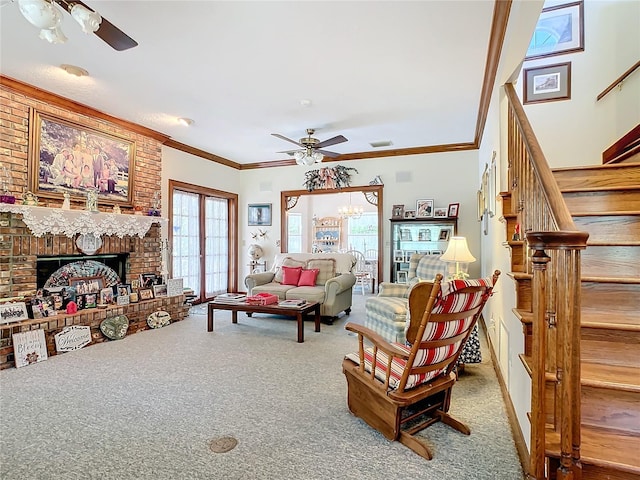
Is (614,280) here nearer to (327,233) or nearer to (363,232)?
(363,232)

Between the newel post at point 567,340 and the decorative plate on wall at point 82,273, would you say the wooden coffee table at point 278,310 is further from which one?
the newel post at point 567,340

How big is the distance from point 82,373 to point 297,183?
195 inches

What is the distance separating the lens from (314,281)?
537cm

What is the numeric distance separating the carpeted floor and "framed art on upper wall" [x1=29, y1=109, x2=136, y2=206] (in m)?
1.92

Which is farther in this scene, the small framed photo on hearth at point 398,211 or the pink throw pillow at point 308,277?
the small framed photo on hearth at point 398,211

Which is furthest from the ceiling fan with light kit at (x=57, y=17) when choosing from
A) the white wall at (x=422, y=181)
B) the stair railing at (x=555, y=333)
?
the white wall at (x=422, y=181)

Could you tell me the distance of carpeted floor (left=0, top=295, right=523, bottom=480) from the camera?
1.85m

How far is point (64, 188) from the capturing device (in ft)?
13.7

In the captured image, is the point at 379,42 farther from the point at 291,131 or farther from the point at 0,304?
the point at 0,304

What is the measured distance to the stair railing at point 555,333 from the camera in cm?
124

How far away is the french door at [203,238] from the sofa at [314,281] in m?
1.50

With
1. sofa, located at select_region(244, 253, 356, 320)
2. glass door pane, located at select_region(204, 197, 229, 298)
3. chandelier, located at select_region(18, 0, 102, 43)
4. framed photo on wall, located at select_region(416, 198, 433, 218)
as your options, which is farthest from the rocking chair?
glass door pane, located at select_region(204, 197, 229, 298)

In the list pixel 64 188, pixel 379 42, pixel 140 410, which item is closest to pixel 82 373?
pixel 140 410

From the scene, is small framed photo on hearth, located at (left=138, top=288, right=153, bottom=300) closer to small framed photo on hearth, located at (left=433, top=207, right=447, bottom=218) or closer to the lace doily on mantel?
the lace doily on mantel
